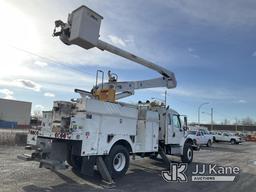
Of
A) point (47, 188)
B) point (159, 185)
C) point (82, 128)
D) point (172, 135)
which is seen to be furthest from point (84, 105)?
point (172, 135)

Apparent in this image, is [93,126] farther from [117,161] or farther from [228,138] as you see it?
[228,138]

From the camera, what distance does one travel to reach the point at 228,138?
45.8 metres

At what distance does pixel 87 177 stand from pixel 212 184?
14.2ft

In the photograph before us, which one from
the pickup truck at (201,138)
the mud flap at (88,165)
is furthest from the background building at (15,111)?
the mud flap at (88,165)

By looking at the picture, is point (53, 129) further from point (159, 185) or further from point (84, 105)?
point (159, 185)

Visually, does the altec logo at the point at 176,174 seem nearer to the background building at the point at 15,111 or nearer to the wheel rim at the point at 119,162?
the wheel rim at the point at 119,162

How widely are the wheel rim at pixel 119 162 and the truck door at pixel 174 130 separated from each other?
4020mm

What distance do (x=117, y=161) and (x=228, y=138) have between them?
37.7 meters

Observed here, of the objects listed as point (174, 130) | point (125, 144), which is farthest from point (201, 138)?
point (125, 144)

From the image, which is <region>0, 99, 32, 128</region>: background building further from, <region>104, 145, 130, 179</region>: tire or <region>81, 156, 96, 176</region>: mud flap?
<region>81, 156, 96, 176</region>: mud flap

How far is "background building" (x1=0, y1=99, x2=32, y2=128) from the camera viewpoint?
80.9 meters

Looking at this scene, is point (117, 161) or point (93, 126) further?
point (117, 161)

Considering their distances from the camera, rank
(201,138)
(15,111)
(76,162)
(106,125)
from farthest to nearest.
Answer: (15,111), (201,138), (76,162), (106,125)

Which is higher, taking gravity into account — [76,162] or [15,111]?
[15,111]
